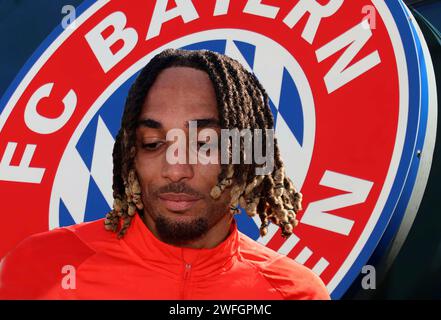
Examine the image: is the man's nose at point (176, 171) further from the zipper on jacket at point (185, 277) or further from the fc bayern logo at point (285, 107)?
the fc bayern logo at point (285, 107)

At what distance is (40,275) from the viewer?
194 centimetres

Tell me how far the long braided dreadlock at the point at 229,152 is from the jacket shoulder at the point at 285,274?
9 cm

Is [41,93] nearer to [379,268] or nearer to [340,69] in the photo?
[340,69]

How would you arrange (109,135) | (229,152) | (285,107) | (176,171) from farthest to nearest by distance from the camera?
(109,135) → (285,107) → (229,152) → (176,171)

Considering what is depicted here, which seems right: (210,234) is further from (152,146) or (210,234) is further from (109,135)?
(109,135)

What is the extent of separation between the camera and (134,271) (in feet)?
6.36

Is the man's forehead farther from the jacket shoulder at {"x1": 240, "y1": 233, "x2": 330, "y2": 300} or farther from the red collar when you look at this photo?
the jacket shoulder at {"x1": 240, "y1": 233, "x2": 330, "y2": 300}

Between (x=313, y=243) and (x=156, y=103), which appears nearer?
(x=156, y=103)

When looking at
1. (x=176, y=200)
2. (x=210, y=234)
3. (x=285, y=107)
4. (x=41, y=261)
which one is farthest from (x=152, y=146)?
(x=285, y=107)

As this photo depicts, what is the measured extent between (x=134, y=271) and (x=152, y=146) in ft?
1.06

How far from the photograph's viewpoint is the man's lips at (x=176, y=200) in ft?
6.22

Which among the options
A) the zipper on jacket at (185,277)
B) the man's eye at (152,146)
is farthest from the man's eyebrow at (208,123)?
the zipper on jacket at (185,277)
